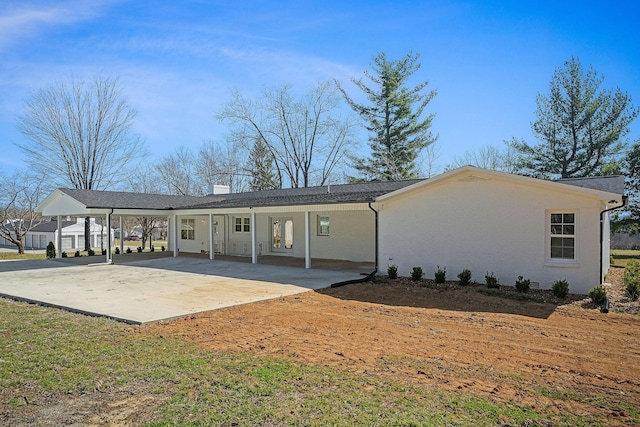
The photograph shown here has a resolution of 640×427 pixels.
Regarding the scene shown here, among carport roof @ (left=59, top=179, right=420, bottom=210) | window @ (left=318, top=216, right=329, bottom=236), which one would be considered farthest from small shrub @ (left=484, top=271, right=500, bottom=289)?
window @ (left=318, top=216, right=329, bottom=236)

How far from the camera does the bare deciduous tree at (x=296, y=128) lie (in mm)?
36000

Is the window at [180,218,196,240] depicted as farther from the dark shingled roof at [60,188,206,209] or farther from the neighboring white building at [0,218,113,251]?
the neighboring white building at [0,218,113,251]

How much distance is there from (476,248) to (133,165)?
31215mm

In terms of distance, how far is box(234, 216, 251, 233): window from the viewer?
72.3 feet

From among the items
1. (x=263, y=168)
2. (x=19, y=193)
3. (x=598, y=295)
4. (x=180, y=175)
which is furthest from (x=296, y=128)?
(x=598, y=295)

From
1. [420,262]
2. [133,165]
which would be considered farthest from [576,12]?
[133,165]

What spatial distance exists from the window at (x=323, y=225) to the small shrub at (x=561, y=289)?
1070 cm

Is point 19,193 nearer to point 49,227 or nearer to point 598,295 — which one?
point 49,227

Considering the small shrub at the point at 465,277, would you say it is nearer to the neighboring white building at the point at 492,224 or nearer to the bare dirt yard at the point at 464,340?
the neighboring white building at the point at 492,224

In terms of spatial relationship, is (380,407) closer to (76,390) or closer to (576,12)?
(76,390)

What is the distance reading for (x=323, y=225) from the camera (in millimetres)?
19438

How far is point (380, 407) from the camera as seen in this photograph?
13.4 feet

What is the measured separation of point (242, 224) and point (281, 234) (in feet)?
8.69

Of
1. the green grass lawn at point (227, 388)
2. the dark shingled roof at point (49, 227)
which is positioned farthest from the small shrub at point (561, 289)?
the dark shingled roof at point (49, 227)
